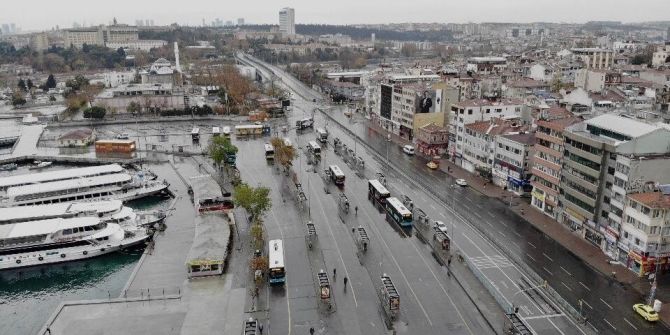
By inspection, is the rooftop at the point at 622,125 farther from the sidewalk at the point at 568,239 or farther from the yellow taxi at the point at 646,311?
the yellow taxi at the point at 646,311

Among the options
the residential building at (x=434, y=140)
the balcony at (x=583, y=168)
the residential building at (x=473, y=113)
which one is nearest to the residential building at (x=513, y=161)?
the residential building at (x=473, y=113)

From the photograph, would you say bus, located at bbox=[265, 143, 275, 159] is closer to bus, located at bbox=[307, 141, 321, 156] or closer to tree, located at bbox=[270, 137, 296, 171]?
tree, located at bbox=[270, 137, 296, 171]

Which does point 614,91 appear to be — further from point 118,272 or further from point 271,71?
point 271,71

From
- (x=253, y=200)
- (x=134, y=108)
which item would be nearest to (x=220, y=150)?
(x=253, y=200)

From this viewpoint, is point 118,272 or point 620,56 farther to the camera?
point 620,56

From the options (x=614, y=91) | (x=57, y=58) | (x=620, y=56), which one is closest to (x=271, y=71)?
(x=57, y=58)

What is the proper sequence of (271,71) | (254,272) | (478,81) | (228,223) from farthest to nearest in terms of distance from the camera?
(271,71) < (478,81) < (228,223) < (254,272)

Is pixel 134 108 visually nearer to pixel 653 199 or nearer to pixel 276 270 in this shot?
pixel 276 270
